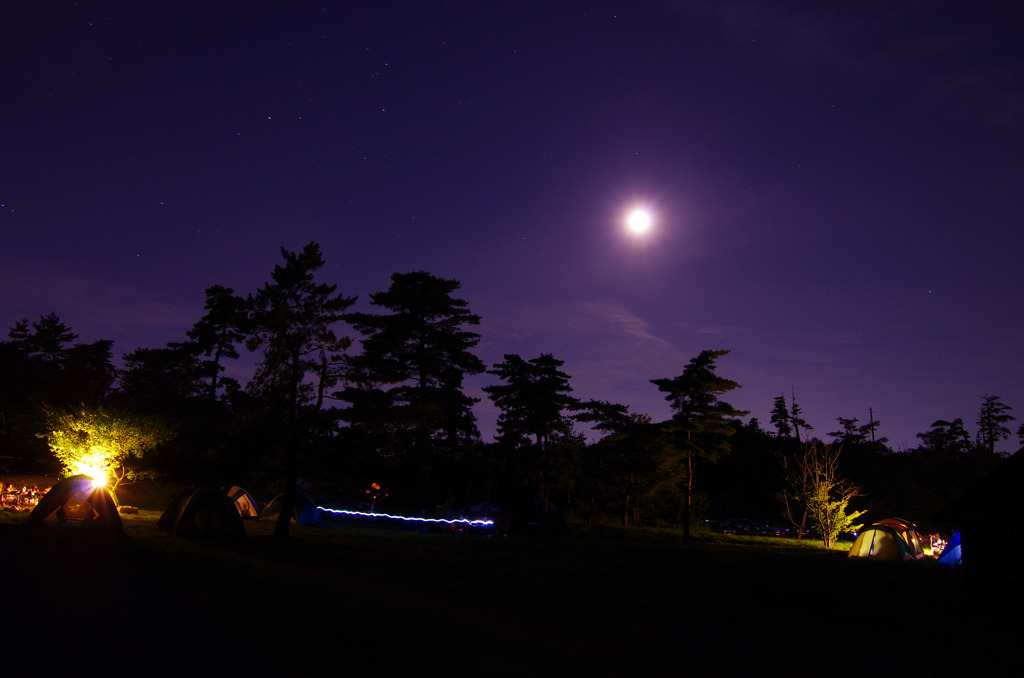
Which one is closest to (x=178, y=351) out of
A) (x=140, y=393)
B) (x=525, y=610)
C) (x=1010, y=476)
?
(x=140, y=393)

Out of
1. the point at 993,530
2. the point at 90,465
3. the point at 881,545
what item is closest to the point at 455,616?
the point at 993,530

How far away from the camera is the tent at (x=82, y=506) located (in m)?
19.0

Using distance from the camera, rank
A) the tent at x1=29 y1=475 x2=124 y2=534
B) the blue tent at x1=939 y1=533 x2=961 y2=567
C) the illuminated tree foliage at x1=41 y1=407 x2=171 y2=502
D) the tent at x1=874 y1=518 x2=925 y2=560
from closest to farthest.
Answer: the tent at x1=29 y1=475 x2=124 y2=534, the blue tent at x1=939 y1=533 x2=961 y2=567, the tent at x1=874 y1=518 x2=925 y2=560, the illuminated tree foliage at x1=41 y1=407 x2=171 y2=502

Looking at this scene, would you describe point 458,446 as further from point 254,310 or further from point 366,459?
point 254,310

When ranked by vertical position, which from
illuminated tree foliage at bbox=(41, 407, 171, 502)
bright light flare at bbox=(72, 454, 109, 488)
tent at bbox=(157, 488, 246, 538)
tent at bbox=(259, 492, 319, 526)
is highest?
illuminated tree foliage at bbox=(41, 407, 171, 502)

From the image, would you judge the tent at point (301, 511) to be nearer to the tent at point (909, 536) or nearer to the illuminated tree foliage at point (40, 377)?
the illuminated tree foliage at point (40, 377)

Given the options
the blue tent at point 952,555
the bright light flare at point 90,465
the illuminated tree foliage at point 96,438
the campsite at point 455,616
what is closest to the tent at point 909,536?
the blue tent at point 952,555

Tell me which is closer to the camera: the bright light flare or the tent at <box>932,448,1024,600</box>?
the tent at <box>932,448,1024,600</box>

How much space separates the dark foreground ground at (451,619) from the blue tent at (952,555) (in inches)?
285

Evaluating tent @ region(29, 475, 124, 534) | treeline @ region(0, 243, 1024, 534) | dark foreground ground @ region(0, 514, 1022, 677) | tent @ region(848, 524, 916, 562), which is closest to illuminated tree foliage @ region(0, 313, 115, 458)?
treeline @ region(0, 243, 1024, 534)

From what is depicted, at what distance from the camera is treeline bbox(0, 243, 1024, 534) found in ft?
82.0

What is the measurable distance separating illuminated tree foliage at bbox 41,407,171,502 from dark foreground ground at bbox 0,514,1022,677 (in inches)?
426

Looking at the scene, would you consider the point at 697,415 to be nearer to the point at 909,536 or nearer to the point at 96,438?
the point at 909,536

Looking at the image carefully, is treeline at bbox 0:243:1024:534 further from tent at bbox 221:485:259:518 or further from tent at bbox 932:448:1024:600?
tent at bbox 932:448:1024:600
